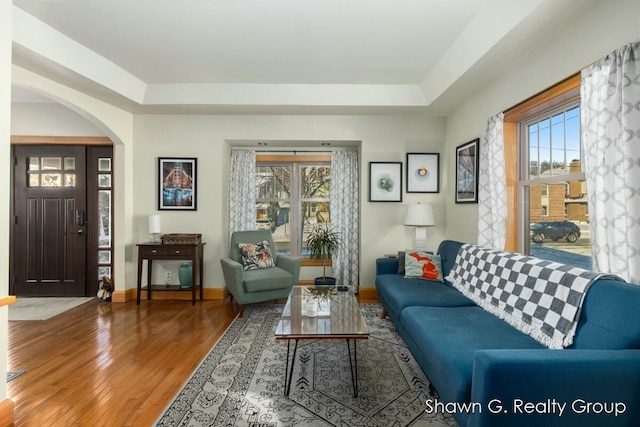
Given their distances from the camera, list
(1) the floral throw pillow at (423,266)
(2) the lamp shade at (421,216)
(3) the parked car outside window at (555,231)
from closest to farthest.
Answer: (3) the parked car outside window at (555,231), (1) the floral throw pillow at (423,266), (2) the lamp shade at (421,216)

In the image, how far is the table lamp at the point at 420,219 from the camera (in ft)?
12.9

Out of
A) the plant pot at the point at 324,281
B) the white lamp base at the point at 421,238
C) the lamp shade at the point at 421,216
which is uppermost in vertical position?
the lamp shade at the point at 421,216

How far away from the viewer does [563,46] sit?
231 centimetres

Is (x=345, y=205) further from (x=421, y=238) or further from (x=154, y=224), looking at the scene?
(x=154, y=224)

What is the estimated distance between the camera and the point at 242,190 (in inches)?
192

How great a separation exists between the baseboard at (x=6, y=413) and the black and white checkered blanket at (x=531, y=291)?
3.08 metres

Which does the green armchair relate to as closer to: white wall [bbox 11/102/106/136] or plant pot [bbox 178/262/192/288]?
plant pot [bbox 178/262/192/288]

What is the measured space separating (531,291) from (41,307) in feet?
17.2

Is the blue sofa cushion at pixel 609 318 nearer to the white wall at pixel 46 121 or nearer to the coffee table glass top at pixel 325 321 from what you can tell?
the coffee table glass top at pixel 325 321

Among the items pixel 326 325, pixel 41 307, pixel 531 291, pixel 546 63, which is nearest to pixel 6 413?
pixel 326 325

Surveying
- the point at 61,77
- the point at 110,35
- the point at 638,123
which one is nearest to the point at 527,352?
the point at 638,123

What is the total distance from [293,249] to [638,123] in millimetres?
4191

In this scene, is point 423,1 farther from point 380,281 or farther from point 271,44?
point 380,281

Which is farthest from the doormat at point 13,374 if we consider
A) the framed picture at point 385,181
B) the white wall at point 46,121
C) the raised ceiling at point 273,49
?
the framed picture at point 385,181
